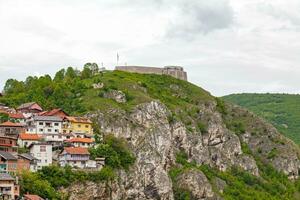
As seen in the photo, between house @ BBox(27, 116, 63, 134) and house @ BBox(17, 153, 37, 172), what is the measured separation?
17.0 meters

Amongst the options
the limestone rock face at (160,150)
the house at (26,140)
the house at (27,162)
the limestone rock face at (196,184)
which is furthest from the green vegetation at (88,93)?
the house at (27,162)

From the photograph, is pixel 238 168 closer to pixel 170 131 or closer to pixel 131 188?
pixel 170 131

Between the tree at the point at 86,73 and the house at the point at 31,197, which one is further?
the tree at the point at 86,73

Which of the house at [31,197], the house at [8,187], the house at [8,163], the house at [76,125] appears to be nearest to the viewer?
the house at [31,197]

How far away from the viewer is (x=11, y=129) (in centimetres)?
14100

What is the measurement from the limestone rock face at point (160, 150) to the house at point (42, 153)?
7564 millimetres

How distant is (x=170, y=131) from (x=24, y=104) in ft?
111

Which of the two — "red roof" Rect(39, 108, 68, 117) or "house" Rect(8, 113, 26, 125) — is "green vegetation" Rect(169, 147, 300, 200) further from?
"house" Rect(8, 113, 26, 125)

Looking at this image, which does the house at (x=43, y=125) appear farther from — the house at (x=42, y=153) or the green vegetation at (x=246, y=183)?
the green vegetation at (x=246, y=183)

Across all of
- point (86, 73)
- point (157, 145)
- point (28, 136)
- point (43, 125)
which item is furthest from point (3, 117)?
point (86, 73)

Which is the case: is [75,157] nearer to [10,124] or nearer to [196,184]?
[10,124]

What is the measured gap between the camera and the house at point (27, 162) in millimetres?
126200

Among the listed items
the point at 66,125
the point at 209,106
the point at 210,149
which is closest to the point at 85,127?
the point at 66,125

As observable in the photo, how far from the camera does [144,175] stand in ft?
486
